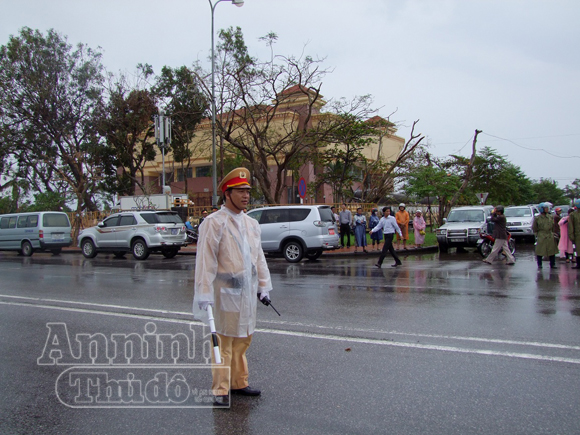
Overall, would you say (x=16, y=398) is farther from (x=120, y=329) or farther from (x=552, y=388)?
(x=552, y=388)

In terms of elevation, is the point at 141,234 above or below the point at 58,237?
above

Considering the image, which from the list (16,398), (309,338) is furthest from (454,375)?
(16,398)

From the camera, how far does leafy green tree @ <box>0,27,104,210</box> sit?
1168 inches

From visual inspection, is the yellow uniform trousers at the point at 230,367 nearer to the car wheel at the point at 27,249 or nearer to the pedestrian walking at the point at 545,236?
the pedestrian walking at the point at 545,236

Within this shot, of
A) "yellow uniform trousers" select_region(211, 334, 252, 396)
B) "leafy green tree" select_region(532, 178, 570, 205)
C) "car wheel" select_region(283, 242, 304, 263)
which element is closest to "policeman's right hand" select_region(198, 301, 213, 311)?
"yellow uniform trousers" select_region(211, 334, 252, 396)

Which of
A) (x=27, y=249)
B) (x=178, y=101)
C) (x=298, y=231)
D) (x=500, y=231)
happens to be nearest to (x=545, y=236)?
(x=500, y=231)

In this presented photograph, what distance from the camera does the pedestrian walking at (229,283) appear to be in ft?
13.1

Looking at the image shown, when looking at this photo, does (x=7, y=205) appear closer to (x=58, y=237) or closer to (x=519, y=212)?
(x=58, y=237)

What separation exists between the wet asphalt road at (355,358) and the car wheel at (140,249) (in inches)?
310

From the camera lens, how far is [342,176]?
2919 cm

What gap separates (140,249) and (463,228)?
1167 cm

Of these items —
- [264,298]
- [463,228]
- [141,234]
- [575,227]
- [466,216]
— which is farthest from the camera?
[466,216]

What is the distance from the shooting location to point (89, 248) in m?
20.0

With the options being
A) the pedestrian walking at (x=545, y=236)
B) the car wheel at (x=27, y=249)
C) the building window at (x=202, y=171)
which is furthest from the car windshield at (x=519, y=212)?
the building window at (x=202, y=171)
